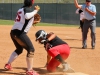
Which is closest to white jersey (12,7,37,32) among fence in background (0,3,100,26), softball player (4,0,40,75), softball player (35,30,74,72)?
softball player (4,0,40,75)

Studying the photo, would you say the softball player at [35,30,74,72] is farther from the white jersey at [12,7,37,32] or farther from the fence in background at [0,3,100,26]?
the fence in background at [0,3,100,26]

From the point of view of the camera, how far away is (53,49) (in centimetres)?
834

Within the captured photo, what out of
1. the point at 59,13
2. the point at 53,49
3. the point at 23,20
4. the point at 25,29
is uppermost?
the point at 23,20

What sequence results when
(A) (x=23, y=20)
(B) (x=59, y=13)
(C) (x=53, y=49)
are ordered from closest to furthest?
(A) (x=23, y=20), (C) (x=53, y=49), (B) (x=59, y=13)

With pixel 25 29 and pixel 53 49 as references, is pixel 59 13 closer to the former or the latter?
pixel 53 49

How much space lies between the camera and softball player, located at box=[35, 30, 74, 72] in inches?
324

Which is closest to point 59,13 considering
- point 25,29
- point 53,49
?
point 53,49

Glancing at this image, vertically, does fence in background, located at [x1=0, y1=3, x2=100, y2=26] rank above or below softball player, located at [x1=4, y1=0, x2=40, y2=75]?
below

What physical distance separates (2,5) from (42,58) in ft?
108

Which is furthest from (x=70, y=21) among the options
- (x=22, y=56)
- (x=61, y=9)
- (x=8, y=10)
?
(x=22, y=56)

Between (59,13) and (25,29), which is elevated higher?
(25,29)

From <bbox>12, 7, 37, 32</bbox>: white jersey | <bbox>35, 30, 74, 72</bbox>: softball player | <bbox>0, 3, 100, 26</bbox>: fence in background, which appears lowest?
<bbox>0, 3, 100, 26</bbox>: fence in background

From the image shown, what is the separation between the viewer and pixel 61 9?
123ft

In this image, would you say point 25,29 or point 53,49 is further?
point 53,49
